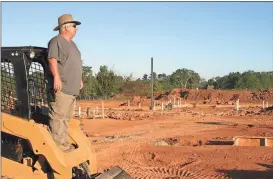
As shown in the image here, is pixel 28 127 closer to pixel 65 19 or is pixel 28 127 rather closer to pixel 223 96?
pixel 65 19

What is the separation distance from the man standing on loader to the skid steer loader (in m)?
0.13

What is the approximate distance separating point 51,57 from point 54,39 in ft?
0.81

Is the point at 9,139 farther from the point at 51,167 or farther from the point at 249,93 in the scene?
the point at 249,93

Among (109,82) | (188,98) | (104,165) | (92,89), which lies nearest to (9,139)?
(104,165)

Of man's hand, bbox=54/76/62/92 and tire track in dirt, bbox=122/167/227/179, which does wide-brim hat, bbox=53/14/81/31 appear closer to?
man's hand, bbox=54/76/62/92

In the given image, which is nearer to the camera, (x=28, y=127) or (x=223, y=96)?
(x=28, y=127)

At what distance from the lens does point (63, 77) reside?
467 centimetres

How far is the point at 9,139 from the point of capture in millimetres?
4793

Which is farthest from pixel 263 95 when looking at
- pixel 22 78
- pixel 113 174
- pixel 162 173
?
pixel 22 78

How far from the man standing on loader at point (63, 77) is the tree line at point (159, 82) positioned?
136ft

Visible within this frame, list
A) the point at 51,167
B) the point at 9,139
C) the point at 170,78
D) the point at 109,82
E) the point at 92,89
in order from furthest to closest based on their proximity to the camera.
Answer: the point at 170,78 < the point at 92,89 < the point at 109,82 < the point at 9,139 < the point at 51,167

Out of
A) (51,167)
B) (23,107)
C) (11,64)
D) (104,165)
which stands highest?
(11,64)

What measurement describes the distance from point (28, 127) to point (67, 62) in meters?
0.81

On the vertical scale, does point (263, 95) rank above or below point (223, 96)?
above
